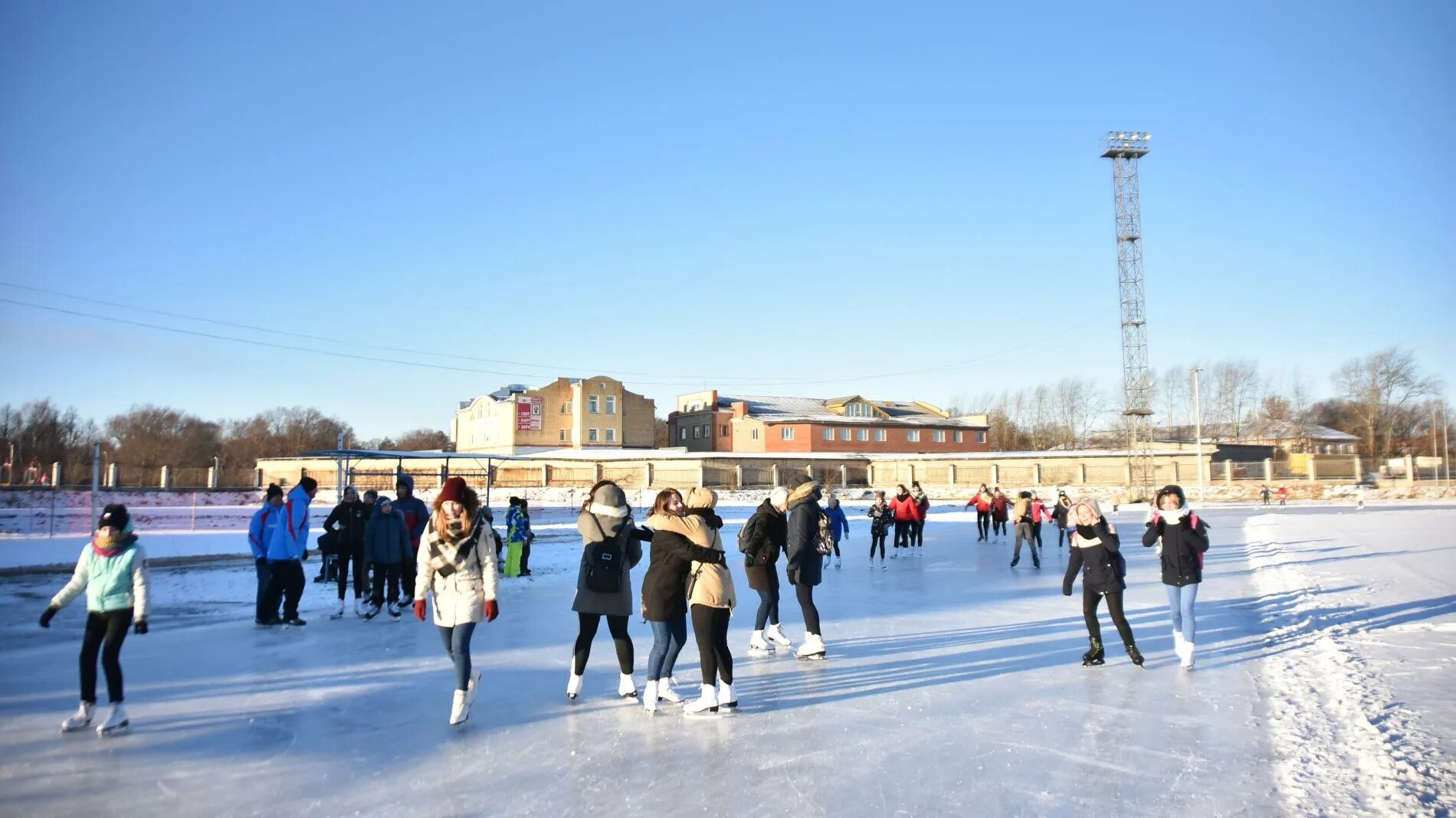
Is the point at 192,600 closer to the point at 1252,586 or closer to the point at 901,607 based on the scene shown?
the point at 901,607

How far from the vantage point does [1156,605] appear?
482 inches

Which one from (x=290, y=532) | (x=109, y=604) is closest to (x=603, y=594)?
(x=109, y=604)

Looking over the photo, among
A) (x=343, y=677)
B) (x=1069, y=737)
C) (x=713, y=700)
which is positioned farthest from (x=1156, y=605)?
(x=343, y=677)

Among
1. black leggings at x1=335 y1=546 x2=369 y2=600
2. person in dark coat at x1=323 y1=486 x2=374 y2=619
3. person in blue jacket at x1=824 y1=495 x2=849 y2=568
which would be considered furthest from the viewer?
person in blue jacket at x1=824 y1=495 x2=849 y2=568

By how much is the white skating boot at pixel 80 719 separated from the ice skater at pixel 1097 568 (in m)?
7.60

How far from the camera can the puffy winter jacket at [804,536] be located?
8.40 metres

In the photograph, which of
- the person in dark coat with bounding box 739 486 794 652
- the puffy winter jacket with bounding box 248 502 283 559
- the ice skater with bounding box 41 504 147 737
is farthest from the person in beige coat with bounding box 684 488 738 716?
the puffy winter jacket with bounding box 248 502 283 559

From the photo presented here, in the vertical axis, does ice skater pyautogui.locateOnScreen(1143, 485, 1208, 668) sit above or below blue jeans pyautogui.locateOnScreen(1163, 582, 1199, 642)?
above

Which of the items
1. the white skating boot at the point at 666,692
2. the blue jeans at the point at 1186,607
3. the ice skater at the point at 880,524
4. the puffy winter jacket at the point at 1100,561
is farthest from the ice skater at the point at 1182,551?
the ice skater at the point at 880,524

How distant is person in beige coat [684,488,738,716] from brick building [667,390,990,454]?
195 feet

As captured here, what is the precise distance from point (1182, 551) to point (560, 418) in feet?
193

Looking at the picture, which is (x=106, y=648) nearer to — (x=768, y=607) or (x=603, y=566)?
(x=603, y=566)

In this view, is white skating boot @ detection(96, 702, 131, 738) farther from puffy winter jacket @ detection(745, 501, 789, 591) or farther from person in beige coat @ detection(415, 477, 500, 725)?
puffy winter jacket @ detection(745, 501, 789, 591)

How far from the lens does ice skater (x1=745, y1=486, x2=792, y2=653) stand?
802cm
